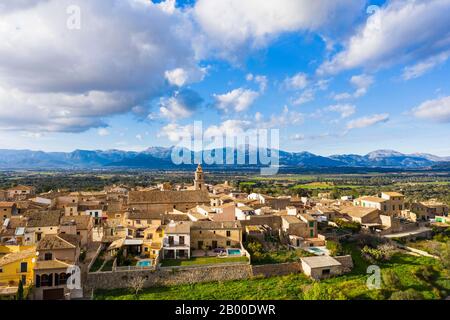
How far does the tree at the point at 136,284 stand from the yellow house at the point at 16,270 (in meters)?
5.92

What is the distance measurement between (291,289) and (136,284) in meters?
9.73

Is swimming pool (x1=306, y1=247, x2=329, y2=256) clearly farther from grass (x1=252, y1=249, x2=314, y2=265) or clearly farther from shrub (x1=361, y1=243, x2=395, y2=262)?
shrub (x1=361, y1=243, x2=395, y2=262)

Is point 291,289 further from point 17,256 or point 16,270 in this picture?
point 17,256

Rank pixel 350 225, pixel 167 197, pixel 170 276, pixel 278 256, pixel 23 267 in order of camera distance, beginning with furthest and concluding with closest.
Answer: pixel 167 197 < pixel 350 225 < pixel 278 256 < pixel 170 276 < pixel 23 267

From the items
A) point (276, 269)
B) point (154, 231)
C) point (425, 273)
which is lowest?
point (425, 273)

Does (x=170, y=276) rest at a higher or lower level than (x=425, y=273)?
higher

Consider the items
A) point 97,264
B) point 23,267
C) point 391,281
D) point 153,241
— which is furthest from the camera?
point 153,241

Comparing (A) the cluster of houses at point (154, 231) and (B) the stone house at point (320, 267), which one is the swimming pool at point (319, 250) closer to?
(A) the cluster of houses at point (154, 231)

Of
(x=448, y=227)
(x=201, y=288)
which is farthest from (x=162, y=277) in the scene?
(x=448, y=227)

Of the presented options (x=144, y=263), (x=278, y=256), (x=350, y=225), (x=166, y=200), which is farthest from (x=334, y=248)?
(x=166, y=200)

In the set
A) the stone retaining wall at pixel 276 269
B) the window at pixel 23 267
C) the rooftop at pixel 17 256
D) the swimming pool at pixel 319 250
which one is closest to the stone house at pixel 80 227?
the rooftop at pixel 17 256

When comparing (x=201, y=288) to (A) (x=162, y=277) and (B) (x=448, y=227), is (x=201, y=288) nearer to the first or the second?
(A) (x=162, y=277)

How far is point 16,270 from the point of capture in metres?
20.2
